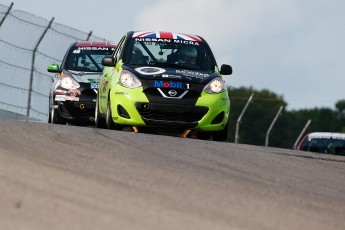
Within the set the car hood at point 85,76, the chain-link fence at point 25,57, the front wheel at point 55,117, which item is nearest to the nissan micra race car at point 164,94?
the car hood at point 85,76

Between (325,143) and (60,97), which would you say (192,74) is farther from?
(325,143)

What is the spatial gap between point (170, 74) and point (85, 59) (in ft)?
15.6

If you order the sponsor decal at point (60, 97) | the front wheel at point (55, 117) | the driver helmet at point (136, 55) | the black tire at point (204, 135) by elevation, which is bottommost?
the front wheel at point (55, 117)

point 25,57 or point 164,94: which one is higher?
point 164,94

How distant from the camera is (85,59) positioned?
20.9 meters

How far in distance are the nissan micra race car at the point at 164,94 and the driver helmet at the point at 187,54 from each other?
2 cm

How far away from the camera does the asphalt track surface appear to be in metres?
Answer: 7.29

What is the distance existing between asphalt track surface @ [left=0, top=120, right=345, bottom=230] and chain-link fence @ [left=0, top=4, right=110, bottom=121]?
12130mm

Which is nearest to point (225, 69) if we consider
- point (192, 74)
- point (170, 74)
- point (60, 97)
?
point (192, 74)

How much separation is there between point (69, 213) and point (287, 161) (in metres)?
5.94

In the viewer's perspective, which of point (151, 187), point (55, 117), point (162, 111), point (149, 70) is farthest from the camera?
point (55, 117)

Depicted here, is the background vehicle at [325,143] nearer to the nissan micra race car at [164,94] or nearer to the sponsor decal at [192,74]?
the nissan micra race car at [164,94]

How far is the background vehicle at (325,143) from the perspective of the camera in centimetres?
2919

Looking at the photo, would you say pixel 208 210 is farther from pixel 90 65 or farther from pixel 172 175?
pixel 90 65
